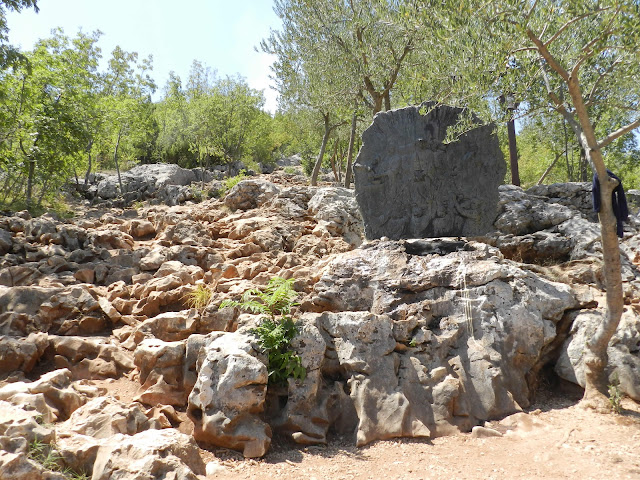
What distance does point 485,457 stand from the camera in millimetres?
4863

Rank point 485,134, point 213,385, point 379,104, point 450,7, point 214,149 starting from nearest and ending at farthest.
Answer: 1. point 213,385
2. point 450,7
3. point 485,134
4. point 379,104
5. point 214,149

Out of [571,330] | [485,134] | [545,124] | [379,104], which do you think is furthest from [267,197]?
[545,124]

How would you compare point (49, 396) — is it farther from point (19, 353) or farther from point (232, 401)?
point (232, 401)

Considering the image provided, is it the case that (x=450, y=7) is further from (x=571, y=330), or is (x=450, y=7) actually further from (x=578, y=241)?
(x=578, y=241)

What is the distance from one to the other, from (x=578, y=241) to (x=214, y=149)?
75.0ft

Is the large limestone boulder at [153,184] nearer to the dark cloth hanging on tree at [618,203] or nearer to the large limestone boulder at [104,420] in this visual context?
the large limestone boulder at [104,420]

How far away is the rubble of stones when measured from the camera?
4.82 meters

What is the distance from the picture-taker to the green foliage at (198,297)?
7.23 metres

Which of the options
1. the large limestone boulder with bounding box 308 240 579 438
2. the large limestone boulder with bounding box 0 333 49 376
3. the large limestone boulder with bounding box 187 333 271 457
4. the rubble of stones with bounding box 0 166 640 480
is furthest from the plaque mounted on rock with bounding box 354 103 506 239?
the large limestone boulder with bounding box 0 333 49 376

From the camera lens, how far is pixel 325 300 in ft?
23.1

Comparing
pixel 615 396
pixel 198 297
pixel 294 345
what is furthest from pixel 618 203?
pixel 198 297

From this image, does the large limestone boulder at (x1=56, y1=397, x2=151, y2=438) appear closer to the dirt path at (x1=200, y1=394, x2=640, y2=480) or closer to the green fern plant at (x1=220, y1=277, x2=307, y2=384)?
the dirt path at (x1=200, y1=394, x2=640, y2=480)

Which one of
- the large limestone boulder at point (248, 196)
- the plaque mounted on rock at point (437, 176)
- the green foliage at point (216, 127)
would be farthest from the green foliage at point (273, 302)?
the green foliage at point (216, 127)

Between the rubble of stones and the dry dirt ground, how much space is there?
0.61ft
